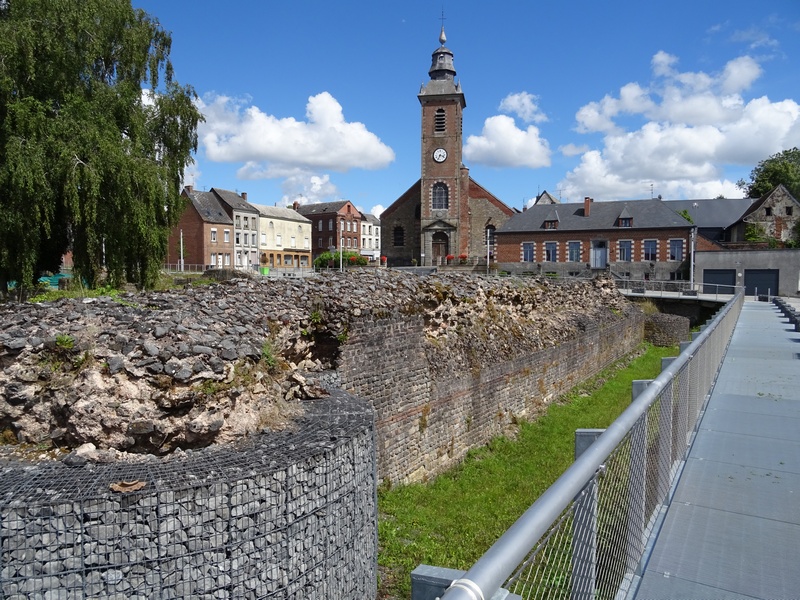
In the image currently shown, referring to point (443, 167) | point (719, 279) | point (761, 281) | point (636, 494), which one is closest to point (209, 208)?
point (443, 167)

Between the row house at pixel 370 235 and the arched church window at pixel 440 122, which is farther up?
the arched church window at pixel 440 122

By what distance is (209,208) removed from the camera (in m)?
58.7

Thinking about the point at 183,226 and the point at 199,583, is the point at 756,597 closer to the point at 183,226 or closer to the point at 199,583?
the point at 199,583

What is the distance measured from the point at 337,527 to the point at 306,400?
176 centimetres

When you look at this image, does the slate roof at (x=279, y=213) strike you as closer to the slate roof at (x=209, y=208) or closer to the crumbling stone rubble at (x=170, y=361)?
the slate roof at (x=209, y=208)

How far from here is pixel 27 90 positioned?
17.0 metres

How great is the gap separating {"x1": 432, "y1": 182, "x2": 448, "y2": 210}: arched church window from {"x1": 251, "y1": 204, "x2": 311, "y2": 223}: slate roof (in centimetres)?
2150

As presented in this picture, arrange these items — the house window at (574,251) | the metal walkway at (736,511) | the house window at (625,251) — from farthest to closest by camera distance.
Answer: the house window at (574,251) → the house window at (625,251) → the metal walkway at (736,511)

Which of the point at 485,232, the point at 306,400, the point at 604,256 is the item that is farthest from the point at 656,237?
the point at 306,400

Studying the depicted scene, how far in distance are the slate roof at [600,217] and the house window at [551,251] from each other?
1.45m

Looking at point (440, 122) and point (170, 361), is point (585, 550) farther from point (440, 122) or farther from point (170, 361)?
point (440, 122)

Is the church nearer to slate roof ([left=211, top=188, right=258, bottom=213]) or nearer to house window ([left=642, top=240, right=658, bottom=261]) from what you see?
house window ([left=642, top=240, right=658, bottom=261])

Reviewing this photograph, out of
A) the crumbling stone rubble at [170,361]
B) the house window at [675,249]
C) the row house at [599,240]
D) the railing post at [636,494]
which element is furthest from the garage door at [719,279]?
the railing post at [636,494]

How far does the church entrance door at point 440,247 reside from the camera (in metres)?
54.6
